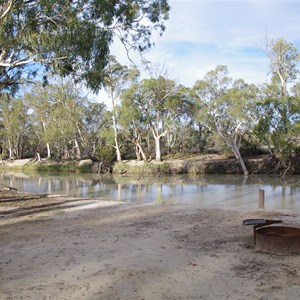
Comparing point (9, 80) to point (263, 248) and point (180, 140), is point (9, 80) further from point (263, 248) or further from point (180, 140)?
point (180, 140)

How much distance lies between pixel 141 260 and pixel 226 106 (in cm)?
2552

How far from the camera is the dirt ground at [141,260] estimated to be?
157 inches

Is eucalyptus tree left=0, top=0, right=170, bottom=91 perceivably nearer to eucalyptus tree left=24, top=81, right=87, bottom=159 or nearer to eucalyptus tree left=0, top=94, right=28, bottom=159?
eucalyptus tree left=24, top=81, right=87, bottom=159

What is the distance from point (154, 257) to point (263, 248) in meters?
1.58

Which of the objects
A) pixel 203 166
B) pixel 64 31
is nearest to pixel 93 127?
pixel 203 166

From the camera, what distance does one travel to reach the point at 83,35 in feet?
29.7

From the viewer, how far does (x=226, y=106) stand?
29391mm

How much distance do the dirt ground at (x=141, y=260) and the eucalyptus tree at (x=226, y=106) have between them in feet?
67.4

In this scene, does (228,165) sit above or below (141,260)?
above

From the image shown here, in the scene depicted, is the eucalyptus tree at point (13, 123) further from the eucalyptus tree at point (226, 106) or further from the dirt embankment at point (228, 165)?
the eucalyptus tree at point (226, 106)

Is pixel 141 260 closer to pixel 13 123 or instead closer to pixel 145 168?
pixel 145 168

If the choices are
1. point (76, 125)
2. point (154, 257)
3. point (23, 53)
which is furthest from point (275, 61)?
point (154, 257)

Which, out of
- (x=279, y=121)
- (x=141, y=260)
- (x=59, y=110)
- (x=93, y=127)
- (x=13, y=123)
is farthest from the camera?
(x=13, y=123)

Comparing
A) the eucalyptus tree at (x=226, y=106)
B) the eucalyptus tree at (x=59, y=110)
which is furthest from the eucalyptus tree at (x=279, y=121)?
the eucalyptus tree at (x=59, y=110)
